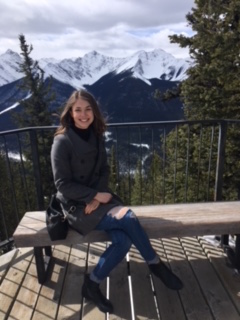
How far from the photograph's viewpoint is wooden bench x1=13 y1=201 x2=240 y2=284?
9.62 ft

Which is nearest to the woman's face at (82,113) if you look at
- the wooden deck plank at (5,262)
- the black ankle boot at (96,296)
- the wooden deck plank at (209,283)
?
the black ankle boot at (96,296)

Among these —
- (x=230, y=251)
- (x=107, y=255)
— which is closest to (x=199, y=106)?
(x=230, y=251)

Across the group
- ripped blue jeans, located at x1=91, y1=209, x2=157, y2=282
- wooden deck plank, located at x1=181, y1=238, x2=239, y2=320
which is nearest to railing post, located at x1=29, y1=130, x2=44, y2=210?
ripped blue jeans, located at x1=91, y1=209, x2=157, y2=282

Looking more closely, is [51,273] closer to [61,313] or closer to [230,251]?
[61,313]

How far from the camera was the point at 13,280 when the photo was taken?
134 inches

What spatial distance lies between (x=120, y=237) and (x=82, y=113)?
1.14 meters

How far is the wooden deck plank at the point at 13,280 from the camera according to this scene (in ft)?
9.96

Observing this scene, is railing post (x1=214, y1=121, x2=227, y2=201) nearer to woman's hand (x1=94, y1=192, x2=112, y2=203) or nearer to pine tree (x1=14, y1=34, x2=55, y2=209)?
woman's hand (x1=94, y1=192, x2=112, y2=203)

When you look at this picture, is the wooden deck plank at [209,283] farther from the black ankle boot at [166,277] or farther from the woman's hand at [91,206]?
the woman's hand at [91,206]

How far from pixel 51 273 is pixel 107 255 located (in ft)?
2.89

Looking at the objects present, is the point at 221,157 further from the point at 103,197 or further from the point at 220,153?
the point at 103,197

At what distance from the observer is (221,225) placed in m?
3.02

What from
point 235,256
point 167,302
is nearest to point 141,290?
point 167,302

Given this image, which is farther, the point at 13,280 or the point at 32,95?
the point at 32,95
